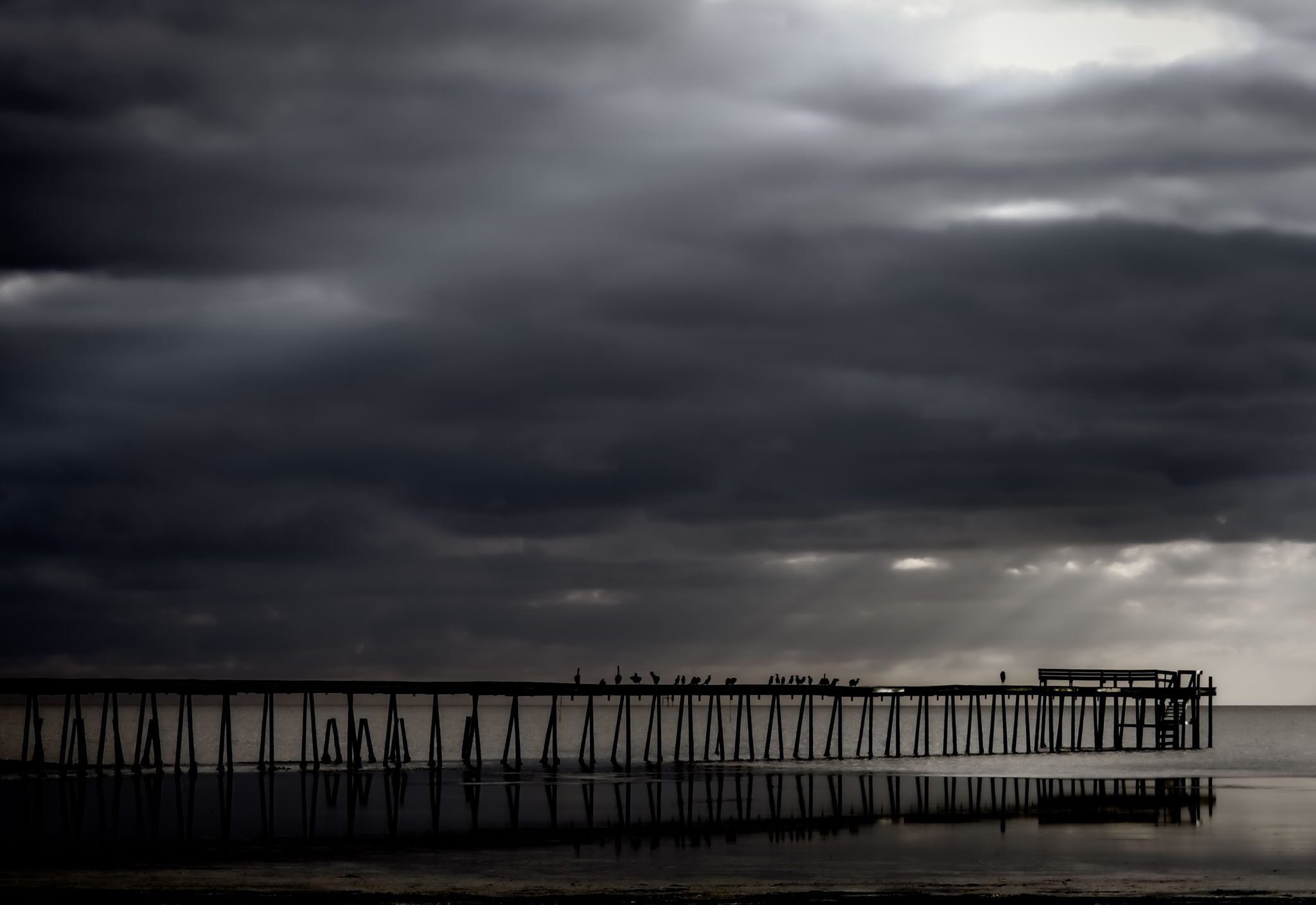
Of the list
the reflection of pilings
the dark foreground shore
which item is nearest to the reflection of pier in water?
the reflection of pilings

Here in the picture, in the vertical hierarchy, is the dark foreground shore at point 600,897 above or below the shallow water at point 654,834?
above

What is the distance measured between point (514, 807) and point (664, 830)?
943 centimetres

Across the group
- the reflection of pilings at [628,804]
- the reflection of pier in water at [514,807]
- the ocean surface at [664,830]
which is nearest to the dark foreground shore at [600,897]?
the ocean surface at [664,830]

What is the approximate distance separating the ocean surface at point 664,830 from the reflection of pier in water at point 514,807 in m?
0.19

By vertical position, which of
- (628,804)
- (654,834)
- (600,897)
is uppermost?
Answer: (600,897)

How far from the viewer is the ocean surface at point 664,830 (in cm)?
3462

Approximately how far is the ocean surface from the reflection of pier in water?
0.61 ft

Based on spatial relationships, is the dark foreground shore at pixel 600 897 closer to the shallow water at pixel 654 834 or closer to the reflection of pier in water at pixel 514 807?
the shallow water at pixel 654 834

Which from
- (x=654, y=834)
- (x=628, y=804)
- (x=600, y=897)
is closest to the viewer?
(x=600, y=897)

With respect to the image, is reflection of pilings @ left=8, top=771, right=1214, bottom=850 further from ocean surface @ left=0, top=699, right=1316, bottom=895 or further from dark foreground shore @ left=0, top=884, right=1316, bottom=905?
dark foreground shore @ left=0, top=884, right=1316, bottom=905

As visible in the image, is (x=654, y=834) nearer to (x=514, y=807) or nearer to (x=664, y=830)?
(x=664, y=830)

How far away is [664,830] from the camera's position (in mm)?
45031

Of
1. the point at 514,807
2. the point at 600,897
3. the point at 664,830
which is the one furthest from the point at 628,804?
the point at 600,897

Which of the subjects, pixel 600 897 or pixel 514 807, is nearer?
pixel 600 897
